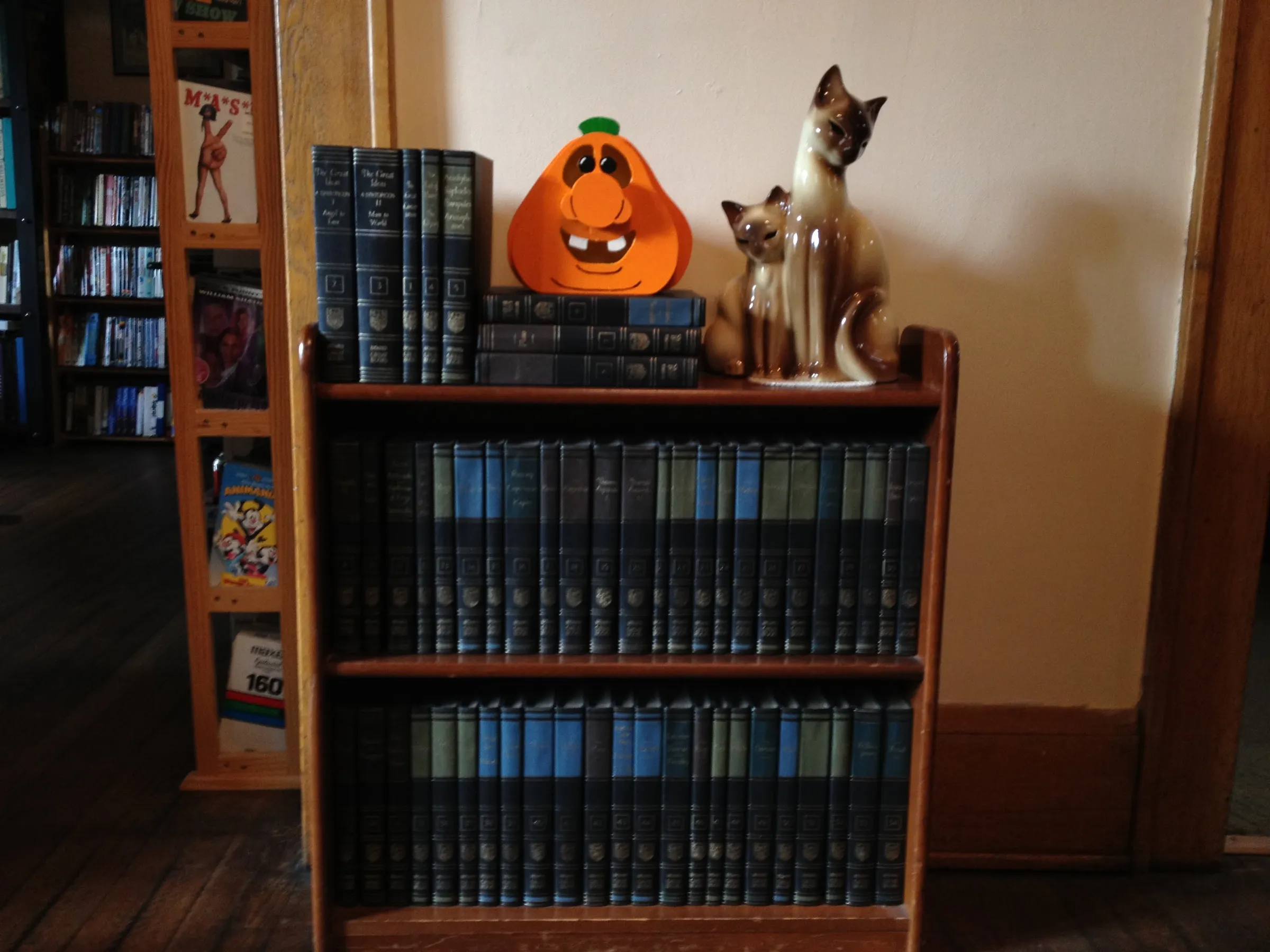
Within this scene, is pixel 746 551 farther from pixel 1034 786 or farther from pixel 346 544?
pixel 1034 786

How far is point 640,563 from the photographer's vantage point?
4.44ft

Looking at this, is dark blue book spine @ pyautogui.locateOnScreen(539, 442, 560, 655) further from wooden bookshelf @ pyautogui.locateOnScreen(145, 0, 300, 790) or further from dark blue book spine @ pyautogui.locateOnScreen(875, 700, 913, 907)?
wooden bookshelf @ pyautogui.locateOnScreen(145, 0, 300, 790)

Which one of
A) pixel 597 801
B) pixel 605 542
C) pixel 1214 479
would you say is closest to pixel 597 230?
pixel 605 542

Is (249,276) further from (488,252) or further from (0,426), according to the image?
(0,426)

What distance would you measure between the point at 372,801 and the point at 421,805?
0.22ft

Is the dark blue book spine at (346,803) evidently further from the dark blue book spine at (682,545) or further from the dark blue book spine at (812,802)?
the dark blue book spine at (812,802)

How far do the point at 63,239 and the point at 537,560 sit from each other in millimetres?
4718

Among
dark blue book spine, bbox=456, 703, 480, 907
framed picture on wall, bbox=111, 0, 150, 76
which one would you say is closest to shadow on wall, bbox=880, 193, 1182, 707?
dark blue book spine, bbox=456, 703, 480, 907

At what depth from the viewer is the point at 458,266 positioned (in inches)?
50.3

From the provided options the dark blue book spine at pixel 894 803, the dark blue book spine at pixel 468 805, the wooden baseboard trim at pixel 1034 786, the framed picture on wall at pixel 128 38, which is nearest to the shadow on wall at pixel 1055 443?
the wooden baseboard trim at pixel 1034 786

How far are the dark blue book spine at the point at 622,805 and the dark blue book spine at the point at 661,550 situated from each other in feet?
0.36

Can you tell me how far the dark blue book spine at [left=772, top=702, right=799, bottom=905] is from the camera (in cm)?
140

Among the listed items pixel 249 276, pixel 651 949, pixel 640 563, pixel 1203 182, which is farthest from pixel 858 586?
pixel 249 276

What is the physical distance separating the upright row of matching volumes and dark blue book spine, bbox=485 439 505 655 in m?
0.11
